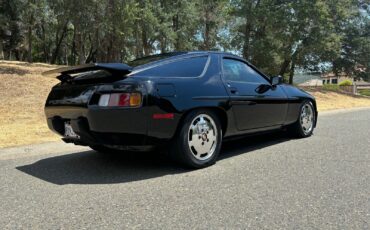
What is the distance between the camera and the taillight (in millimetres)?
4609

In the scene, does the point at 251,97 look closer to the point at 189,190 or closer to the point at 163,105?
the point at 163,105

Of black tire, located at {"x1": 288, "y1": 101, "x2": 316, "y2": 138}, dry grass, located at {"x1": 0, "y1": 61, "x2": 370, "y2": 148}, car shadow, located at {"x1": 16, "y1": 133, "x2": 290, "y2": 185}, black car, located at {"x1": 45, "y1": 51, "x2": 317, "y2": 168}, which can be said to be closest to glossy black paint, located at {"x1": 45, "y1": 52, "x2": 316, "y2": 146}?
black car, located at {"x1": 45, "y1": 51, "x2": 317, "y2": 168}

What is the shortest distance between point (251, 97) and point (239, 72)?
0.44 metres

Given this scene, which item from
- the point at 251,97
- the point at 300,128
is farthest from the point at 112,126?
the point at 300,128

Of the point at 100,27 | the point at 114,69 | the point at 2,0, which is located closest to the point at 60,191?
the point at 114,69

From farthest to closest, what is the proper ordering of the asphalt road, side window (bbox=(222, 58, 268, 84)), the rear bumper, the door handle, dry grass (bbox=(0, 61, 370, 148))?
dry grass (bbox=(0, 61, 370, 148))
side window (bbox=(222, 58, 268, 84))
the door handle
the rear bumper
the asphalt road

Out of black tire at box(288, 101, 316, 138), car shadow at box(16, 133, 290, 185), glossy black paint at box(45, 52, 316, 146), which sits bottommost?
car shadow at box(16, 133, 290, 185)

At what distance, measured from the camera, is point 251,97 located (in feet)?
19.8

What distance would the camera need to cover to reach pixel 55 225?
11.1 feet

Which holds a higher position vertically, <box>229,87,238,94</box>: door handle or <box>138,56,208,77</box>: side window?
<box>138,56,208,77</box>: side window

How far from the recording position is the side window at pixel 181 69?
16.5 ft

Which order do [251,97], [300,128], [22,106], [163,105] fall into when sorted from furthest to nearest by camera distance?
[22,106]
[300,128]
[251,97]
[163,105]

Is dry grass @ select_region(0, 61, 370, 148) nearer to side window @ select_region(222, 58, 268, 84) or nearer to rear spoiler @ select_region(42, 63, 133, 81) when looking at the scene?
→ rear spoiler @ select_region(42, 63, 133, 81)

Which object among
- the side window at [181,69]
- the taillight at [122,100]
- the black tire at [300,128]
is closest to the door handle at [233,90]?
the side window at [181,69]
